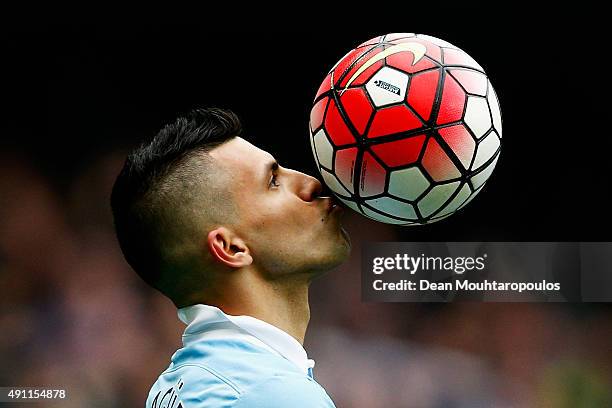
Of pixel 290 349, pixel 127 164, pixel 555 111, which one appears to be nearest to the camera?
pixel 290 349

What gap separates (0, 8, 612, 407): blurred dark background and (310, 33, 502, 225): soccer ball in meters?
2.76

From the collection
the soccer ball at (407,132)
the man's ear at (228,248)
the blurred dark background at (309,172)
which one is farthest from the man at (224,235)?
the blurred dark background at (309,172)

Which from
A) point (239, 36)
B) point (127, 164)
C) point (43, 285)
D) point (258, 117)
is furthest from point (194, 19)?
point (127, 164)

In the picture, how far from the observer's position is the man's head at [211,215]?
1.65 m

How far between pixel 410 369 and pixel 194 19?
2.24 metres

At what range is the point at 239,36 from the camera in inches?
184

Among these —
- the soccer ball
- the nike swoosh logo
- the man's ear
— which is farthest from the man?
the nike swoosh logo

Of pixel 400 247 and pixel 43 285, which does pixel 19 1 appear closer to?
pixel 43 285

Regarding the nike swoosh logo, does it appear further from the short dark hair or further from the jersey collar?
the jersey collar

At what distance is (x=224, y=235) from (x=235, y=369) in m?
0.30

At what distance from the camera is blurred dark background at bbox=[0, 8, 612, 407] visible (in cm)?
462

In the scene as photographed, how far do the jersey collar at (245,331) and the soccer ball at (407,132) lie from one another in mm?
378

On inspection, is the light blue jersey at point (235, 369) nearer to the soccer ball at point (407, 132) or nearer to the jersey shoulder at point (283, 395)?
the jersey shoulder at point (283, 395)

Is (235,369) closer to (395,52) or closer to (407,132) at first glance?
(407,132)
